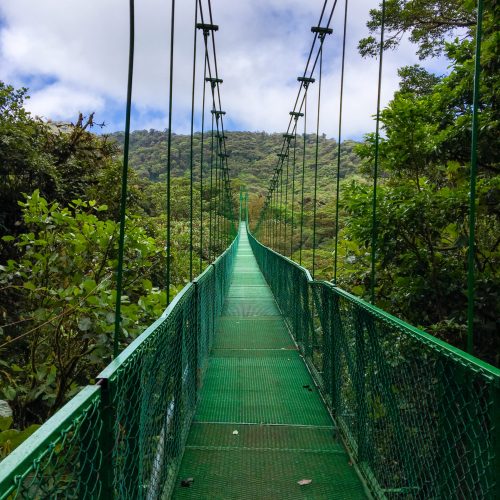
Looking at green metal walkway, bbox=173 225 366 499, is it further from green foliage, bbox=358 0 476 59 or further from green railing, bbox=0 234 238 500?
green foliage, bbox=358 0 476 59

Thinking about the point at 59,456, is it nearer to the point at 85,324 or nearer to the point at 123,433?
the point at 123,433

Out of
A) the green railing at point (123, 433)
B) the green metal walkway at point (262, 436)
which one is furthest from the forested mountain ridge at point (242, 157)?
the green railing at point (123, 433)

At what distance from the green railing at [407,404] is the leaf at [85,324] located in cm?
115

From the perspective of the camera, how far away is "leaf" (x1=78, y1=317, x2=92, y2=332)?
Result: 6.53 ft

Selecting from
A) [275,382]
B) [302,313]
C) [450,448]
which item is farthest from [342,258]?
[450,448]

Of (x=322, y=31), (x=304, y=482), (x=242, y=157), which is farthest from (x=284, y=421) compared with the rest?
(x=242, y=157)

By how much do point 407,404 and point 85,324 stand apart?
52.9 inches

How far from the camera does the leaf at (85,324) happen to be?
1.99 meters

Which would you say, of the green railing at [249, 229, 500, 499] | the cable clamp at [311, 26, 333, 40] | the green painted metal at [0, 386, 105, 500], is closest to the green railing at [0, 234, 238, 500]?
the green painted metal at [0, 386, 105, 500]

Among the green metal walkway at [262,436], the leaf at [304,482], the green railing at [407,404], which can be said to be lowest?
the green metal walkway at [262,436]

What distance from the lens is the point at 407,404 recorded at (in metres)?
1.49

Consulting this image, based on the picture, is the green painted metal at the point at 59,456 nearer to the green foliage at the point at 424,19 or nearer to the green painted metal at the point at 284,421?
the green painted metal at the point at 284,421

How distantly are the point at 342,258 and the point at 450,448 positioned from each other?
283cm

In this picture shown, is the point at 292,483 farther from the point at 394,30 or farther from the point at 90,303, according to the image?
the point at 394,30
